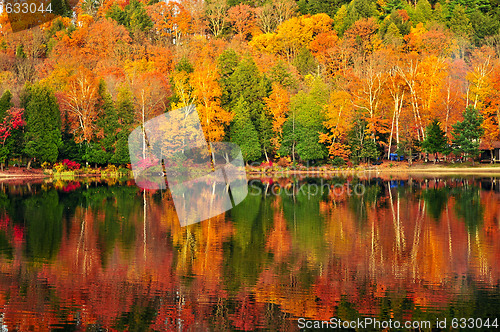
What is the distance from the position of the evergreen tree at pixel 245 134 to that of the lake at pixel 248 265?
90.3 feet

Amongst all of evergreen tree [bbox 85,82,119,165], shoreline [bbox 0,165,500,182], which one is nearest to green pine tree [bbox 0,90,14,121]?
shoreline [bbox 0,165,500,182]

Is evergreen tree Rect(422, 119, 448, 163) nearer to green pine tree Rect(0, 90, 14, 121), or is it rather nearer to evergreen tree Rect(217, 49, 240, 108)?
evergreen tree Rect(217, 49, 240, 108)

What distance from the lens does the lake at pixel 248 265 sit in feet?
40.4

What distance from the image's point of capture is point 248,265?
1639 centimetres

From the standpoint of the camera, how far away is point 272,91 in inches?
2443

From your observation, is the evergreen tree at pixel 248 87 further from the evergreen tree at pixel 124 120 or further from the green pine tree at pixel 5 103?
the green pine tree at pixel 5 103

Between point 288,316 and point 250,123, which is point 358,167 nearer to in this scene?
point 250,123

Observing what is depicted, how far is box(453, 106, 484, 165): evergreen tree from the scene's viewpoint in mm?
54656

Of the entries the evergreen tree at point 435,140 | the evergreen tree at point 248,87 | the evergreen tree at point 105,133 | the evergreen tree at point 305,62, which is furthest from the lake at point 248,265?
the evergreen tree at point 305,62

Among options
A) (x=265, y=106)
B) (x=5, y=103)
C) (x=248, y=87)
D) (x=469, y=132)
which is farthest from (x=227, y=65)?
(x=469, y=132)

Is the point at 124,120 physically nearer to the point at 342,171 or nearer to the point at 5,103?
the point at 5,103

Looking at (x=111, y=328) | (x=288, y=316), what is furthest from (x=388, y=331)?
(x=111, y=328)

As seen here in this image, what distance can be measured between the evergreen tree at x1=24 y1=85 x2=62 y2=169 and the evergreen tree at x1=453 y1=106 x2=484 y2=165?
3732 cm

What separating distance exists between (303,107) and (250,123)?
21.1 ft
